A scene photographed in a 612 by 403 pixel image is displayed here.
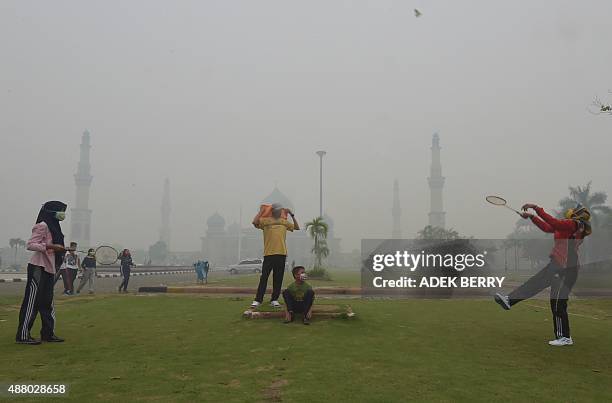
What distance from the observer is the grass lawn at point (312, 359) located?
3914mm

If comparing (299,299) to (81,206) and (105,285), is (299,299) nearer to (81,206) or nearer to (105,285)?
(105,285)

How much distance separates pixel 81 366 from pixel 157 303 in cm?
592

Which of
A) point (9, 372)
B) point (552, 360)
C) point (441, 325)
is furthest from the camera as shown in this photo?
point (441, 325)

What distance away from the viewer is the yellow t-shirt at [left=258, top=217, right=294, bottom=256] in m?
8.21

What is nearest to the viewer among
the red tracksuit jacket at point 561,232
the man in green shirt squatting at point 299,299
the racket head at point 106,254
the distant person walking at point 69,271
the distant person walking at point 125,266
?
the red tracksuit jacket at point 561,232

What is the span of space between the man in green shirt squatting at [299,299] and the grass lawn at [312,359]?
0.20 metres

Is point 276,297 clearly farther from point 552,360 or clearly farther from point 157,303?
point 552,360

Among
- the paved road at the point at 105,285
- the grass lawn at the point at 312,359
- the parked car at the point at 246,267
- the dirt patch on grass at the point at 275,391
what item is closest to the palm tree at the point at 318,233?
the paved road at the point at 105,285

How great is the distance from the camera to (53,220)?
6.40 metres

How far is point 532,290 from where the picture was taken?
259 inches

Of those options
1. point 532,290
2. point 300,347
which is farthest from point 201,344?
point 532,290

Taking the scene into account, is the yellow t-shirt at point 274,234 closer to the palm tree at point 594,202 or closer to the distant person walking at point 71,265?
the distant person walking at point 71,265

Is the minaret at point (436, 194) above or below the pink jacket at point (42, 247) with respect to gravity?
above

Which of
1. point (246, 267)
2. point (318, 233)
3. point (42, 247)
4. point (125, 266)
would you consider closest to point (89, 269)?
point (125, 266)
